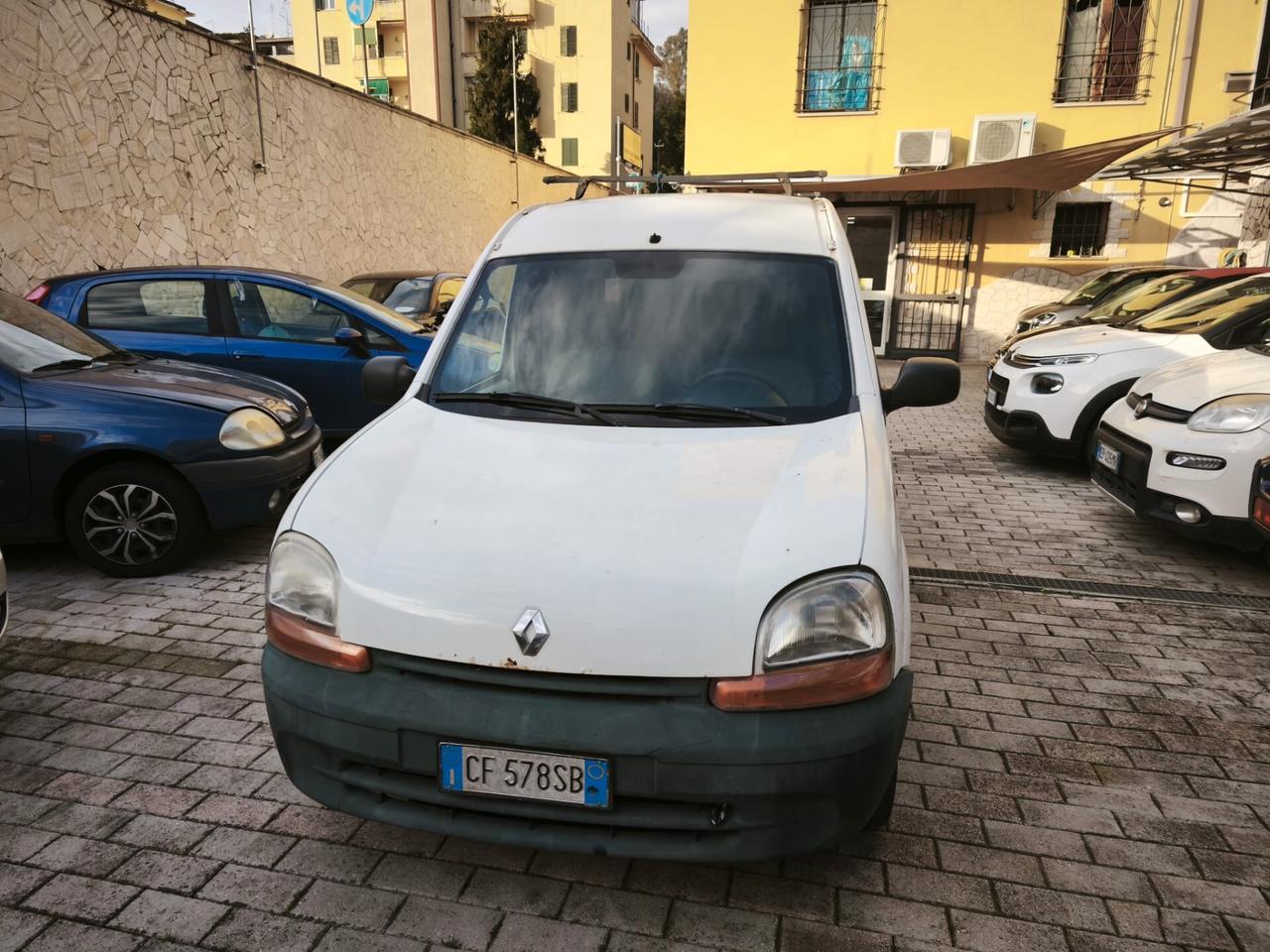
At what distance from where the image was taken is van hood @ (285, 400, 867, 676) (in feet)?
6.82

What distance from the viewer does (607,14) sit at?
40656 millimetres

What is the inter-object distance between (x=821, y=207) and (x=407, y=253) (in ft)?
43.8

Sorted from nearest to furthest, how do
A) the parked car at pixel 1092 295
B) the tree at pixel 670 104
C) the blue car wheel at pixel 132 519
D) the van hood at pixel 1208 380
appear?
the blue car wheel at pixel 132 519 → the van hood at pixel 1208 380 → the parked car at pixel 1092 295 → the tree at pixel 670 104

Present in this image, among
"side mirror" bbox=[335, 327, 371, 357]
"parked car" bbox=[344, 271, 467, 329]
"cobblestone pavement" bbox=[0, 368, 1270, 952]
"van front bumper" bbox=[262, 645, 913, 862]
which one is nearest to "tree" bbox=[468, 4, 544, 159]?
"parked car" bbox=[344, 271, 467, 329]

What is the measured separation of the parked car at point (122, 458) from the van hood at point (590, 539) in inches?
96.9

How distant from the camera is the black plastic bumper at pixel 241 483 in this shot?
477cm

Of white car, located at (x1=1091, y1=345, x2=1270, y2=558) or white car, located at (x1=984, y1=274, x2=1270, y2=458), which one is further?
white car, located at (x1=984, y1=274, x2=1270, y2=458)

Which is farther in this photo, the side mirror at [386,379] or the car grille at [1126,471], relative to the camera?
the car grille at [1126,471]

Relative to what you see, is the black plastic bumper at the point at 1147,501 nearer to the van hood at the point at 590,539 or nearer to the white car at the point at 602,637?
the white car at the point at 602,637

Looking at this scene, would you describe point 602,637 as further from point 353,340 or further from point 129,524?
point 353,340

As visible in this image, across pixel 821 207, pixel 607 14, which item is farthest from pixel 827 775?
pixel 607 14

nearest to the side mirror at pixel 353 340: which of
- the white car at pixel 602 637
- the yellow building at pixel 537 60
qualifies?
the white car at pixel 602 637

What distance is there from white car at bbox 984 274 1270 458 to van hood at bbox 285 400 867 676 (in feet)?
17.4

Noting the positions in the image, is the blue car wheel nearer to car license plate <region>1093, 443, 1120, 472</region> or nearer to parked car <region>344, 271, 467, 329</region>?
parked car <region>344, 271, 467, 329</region>
